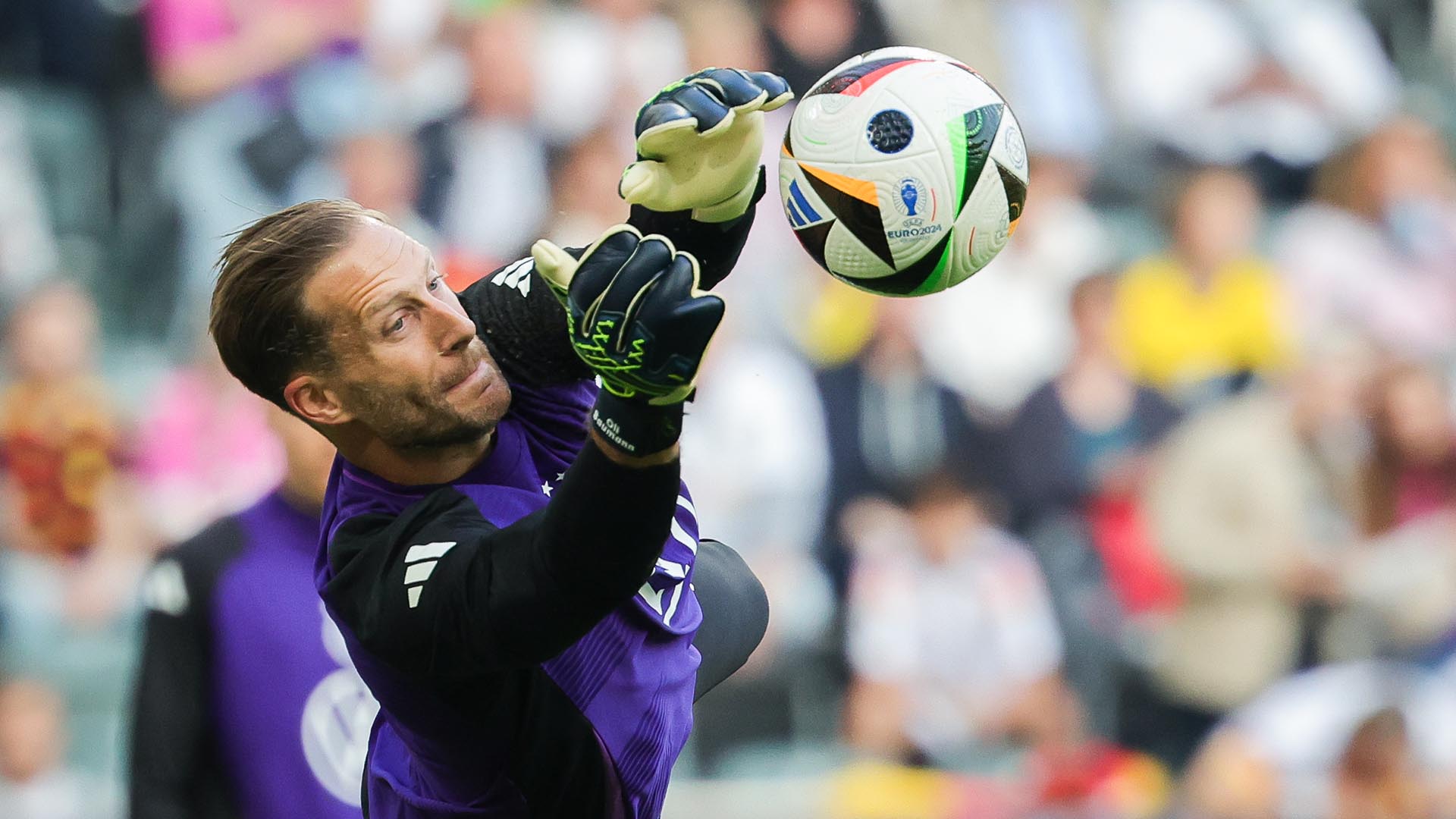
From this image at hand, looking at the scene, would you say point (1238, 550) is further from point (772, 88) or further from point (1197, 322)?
point (772, 88)

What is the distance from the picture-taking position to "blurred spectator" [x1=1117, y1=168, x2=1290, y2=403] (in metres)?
7.83

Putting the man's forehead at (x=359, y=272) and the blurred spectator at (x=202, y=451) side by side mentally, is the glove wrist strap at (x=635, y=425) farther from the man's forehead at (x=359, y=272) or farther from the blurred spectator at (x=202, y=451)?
the blurred spectator at (x=202, y=451)

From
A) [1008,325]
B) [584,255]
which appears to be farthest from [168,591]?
[1008,325]

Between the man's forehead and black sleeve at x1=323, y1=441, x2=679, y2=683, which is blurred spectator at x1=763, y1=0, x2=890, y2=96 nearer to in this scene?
the man's forehead

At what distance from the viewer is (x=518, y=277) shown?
3258 mm

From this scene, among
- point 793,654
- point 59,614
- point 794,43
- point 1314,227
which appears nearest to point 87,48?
point 59,614

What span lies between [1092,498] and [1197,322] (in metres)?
1.09

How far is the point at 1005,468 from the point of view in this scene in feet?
24.8

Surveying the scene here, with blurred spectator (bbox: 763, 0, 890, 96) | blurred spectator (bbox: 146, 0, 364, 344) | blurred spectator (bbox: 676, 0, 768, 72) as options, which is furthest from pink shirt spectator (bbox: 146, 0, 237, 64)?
blurred spectator (bbox: 763, 0, 890, 96)

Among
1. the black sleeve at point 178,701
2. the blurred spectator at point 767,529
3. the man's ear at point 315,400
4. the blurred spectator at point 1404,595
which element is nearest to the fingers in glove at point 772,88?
the man's ear at point 315,400

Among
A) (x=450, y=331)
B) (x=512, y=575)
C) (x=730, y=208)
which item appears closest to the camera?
(x=512, y=575)

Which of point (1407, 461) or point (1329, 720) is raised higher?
point (1407, 461)

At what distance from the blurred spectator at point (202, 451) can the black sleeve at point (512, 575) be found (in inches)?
187

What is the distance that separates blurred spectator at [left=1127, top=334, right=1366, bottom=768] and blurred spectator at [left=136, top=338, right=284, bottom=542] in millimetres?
4157
